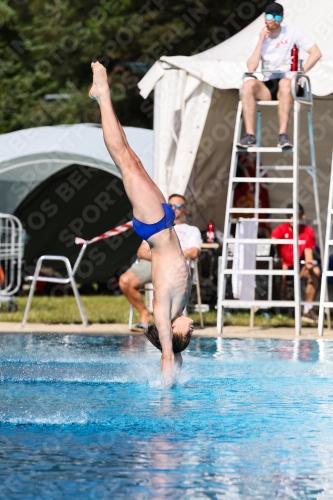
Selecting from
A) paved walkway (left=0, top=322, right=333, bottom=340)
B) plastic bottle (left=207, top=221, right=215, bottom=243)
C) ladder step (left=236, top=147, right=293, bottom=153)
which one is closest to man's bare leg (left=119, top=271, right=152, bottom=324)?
paved walkway (left=0, top=322, right=333, bottom=340)

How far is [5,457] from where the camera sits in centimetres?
399

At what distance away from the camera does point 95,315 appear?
12414 mm

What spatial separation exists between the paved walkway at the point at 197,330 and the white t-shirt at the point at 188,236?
917 mm

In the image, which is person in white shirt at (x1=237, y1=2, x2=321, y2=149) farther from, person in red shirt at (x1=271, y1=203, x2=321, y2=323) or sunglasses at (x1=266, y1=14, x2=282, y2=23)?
person in red shirt at (x1=271, y1=203, x2=321, y2=323)

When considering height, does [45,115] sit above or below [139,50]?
below

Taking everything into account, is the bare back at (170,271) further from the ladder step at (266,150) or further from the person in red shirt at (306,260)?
the person in red shirt at (306,260)

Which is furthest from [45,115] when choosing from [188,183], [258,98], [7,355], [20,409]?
[20,409]

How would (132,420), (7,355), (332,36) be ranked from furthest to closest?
1. (332,36)
2. (7,355)
3. (132,420)

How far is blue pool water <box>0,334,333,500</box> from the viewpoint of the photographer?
3.58m

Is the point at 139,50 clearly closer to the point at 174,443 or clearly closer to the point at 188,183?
the point at 188,183

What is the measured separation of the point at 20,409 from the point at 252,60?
6393 millimetres

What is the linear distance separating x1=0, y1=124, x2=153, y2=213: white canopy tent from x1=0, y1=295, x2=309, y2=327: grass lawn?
2002mm

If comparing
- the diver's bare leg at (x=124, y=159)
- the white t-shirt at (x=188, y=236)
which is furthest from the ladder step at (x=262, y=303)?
the diver's bare leg at (x=124, y=159)

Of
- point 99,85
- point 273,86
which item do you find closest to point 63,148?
point 273,86
